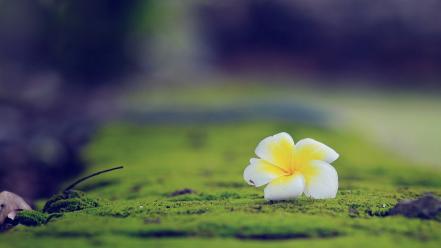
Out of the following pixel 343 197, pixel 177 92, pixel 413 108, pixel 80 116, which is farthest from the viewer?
pixel 177 92

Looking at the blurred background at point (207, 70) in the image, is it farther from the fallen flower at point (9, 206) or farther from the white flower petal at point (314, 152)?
the white flower petal at point (314, 152)

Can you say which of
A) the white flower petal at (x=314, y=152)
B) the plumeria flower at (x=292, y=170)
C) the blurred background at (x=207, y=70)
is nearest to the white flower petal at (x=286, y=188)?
the plumeria flower at (x=292, y=170)

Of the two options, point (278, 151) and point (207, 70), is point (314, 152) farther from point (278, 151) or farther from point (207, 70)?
point (207, 70)

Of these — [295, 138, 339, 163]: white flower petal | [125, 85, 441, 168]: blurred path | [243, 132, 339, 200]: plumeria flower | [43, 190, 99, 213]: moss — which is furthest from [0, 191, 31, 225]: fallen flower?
[125, 85, 441, 168]: blurred path

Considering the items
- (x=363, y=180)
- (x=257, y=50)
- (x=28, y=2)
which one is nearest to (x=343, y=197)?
(x=363, y=180)

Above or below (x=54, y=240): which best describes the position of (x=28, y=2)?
above

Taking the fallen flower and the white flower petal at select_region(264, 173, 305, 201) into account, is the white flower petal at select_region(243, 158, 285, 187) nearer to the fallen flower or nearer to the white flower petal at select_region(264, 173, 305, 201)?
the white flower petal at select_region(264, 173, 305, 201)

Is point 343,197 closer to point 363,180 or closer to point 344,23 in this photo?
point 363,180
